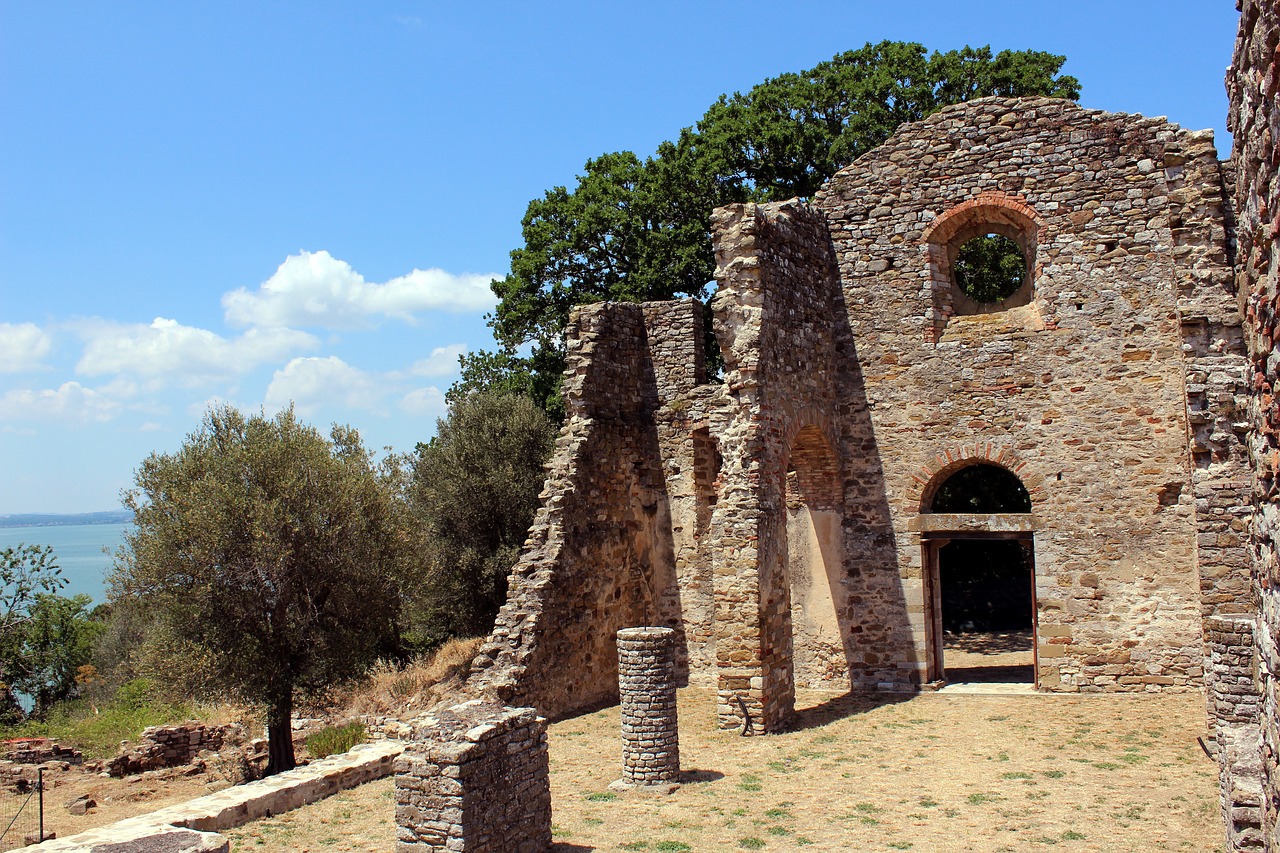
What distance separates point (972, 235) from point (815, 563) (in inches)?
228

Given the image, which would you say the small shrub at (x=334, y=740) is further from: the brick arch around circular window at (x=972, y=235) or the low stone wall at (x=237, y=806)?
the brick arch around circular window at (x=972, y=235)

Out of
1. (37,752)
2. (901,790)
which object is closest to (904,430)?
(901,790)

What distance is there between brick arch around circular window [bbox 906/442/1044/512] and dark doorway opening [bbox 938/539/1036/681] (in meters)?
1.30

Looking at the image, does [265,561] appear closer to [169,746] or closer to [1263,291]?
[169,746]

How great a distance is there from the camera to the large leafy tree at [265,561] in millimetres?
13750

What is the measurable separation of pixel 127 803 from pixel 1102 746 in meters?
12.9

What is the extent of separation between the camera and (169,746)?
1647 centimetres

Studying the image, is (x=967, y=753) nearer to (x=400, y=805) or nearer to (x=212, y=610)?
(x=400, y=805)

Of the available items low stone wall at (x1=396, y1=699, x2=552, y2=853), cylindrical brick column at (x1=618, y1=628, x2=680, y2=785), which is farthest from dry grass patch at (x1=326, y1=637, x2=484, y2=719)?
low stone wall at (x1=396, y1=699, x2=552, y2=853)

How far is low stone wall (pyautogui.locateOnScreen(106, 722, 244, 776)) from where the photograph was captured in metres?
15.9

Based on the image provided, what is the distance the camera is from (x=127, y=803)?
1377 centimetres

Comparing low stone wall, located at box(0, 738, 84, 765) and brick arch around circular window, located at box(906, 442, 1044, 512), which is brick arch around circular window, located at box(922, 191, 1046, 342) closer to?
brick arch around circular window, located at box(906, 442, 1044, 512)

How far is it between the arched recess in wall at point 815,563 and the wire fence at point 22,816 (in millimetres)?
10362

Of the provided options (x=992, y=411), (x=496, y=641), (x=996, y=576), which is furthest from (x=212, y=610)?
(x=996, y=576)
